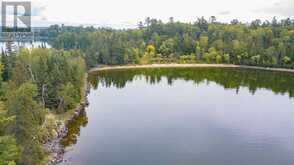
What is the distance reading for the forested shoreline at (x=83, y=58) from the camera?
2692 centimetres

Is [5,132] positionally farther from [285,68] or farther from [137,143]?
[285,68]

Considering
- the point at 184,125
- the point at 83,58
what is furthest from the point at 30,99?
the point at 83,58

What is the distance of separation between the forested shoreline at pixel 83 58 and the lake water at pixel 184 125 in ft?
15.3

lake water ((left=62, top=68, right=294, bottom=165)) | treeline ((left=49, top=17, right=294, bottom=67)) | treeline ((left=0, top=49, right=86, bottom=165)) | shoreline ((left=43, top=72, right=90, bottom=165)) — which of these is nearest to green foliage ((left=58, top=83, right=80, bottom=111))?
treeline ((left=0, top=49, right=86, bottom=165))

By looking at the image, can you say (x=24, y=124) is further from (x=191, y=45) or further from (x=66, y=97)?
(x=191, y=45)

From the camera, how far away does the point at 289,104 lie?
5912cm

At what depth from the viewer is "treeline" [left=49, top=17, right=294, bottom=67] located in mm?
105312

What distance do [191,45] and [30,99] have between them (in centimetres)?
9837

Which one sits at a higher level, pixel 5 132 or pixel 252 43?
pixel 252 43

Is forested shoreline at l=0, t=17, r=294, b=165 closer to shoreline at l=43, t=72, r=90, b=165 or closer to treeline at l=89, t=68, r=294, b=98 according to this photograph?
shoreline at l=43, t=72, r=90, b=165

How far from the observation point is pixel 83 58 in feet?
300

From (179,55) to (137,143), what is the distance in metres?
84.1

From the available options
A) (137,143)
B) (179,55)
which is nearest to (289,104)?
(137,143)

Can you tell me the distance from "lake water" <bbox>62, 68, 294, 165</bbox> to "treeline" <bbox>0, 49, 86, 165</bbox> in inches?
156
